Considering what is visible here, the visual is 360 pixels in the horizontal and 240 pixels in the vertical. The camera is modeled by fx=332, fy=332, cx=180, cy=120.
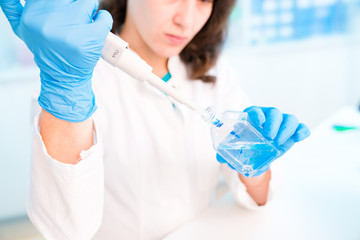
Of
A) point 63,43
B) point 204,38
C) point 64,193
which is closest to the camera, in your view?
point 63,43

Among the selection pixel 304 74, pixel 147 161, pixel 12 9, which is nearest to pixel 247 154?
pixel 147 161

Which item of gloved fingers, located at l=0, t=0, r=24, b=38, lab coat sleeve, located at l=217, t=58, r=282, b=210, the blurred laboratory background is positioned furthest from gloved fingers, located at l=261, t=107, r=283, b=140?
the blurred laboratory background

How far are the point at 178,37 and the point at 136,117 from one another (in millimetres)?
285

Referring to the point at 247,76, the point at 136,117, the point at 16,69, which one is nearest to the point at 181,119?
the point at 136,117

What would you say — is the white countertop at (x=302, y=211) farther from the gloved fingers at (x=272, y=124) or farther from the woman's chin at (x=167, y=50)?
the woman's chin at (x=167, y=50)

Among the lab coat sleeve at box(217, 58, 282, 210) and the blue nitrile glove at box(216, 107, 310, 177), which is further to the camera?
the lab coat sleeve at box(217, 58, 282, 210)

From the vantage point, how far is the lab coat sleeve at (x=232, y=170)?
3.12ft

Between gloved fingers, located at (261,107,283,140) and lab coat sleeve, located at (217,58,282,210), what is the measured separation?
0.22 m

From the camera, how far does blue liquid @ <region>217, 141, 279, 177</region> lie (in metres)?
0.80

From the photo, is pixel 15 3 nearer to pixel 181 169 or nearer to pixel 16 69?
pixel 181 169

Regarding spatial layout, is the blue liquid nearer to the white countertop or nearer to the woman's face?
the white countertop

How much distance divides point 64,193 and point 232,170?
526mm

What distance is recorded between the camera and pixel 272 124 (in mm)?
800

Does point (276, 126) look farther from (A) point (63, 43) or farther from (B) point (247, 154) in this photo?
(A) point (63, 43)
